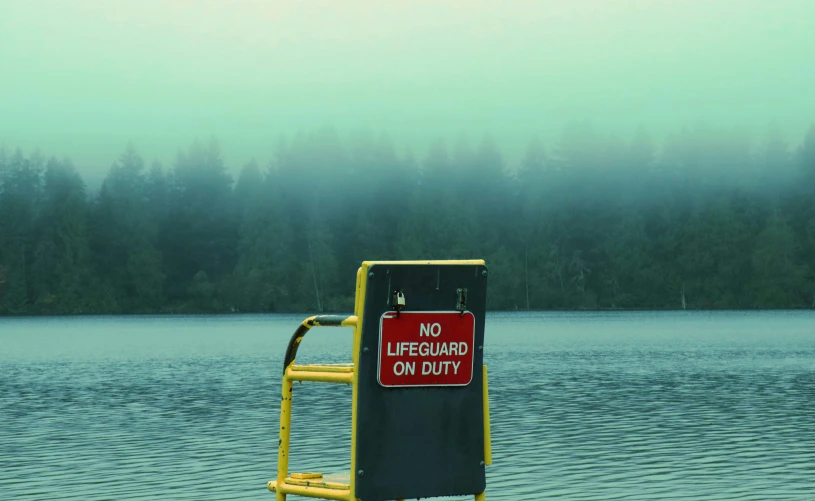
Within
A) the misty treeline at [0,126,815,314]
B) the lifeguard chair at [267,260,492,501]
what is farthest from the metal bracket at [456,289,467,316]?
the misty treeline at [0,126,815,314]

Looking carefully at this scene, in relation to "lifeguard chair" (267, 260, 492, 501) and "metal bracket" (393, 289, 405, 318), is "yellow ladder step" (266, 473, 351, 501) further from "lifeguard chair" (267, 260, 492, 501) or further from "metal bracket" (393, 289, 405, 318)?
"metal bracket" (393, 289, 405, 318)

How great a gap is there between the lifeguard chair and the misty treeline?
16476 cm

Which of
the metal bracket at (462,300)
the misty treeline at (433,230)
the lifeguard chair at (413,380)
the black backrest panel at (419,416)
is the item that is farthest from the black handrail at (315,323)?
the misty treeline at (433,230)

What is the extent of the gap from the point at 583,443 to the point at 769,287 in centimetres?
15621

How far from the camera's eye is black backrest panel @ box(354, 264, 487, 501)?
8.53 metres

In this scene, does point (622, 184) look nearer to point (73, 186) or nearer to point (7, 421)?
point (73, 186)

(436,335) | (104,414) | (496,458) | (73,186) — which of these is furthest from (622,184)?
(436,335)

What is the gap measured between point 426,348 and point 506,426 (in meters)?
23.1

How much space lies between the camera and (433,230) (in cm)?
18088

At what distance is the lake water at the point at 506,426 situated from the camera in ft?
68.6

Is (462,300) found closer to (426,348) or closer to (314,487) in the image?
(426,348)

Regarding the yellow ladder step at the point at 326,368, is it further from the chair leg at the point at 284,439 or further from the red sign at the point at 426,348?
the red sign at the point at 426,348

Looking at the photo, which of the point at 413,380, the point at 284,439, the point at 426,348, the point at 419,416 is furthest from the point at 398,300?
the point at 284,439

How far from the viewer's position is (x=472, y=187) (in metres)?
198
